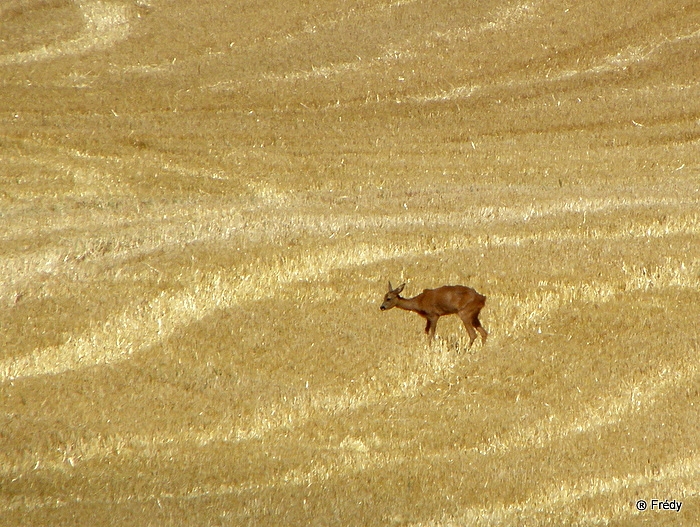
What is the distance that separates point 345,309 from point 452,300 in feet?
6.99

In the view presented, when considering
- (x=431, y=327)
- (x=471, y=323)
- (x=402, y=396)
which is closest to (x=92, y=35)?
(x=431, y=327)

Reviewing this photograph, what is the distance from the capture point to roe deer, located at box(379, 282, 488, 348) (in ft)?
43.6

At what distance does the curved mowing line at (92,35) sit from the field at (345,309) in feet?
Answer: 15.0

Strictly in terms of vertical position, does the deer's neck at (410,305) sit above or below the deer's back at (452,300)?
below

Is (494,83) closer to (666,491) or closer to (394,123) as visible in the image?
(394,123)

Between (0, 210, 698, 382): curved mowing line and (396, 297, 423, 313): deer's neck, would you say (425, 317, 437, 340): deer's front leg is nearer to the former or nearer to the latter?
(396, 297, 423, 313): deer's neck

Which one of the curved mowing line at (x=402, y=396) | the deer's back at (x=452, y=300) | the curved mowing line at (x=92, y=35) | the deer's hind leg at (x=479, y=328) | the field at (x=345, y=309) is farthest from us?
the curved mowing line at (x=92, y=35)

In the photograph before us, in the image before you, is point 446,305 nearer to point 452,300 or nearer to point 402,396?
point 452,300

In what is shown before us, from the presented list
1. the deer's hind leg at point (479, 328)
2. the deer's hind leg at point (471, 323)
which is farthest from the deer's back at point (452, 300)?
the deer's hind leg at point (479, 328)

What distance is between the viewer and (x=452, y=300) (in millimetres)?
13305

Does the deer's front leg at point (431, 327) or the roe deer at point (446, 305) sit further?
the deer's front leg at point (431, 327)

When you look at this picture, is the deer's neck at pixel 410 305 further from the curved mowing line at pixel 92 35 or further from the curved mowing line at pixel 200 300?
the curved mowing line at pixel 92 35

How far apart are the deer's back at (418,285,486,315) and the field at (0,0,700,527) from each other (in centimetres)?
60

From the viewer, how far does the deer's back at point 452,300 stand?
13266mm
